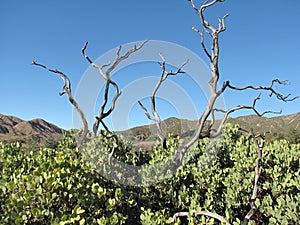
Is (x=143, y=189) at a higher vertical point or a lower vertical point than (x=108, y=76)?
lower

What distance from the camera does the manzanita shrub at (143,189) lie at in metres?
3.35

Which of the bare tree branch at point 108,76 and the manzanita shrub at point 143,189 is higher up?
the bare tree branch at point 108,76

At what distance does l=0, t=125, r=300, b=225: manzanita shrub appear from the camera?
11.0 feet

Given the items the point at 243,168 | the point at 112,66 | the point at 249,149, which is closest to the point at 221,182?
the point at 243,168

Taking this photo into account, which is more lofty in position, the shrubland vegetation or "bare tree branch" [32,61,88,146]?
"bare tree branch" [32,61,88,146]

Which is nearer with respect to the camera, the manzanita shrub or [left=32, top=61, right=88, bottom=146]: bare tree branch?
the manzanita shrub

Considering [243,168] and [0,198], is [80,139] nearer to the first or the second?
[0,198]

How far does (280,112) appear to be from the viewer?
767cm

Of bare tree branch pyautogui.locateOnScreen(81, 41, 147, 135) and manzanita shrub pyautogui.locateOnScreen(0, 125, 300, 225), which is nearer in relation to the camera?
manzanita shrub pyautogui.locateOnScreen(0, 125, 300, 225)

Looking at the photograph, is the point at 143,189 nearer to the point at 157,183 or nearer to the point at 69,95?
the point at 157,183

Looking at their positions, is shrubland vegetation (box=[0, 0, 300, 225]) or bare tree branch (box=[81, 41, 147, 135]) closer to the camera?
shrubland vegetation (box=[0, 0, 300, 225])

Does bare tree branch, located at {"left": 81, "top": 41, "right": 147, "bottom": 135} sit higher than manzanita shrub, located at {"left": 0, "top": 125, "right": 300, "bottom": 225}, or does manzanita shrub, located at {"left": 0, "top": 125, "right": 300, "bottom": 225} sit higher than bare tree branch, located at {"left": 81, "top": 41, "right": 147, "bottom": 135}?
bare tree branch, located at {"left": 81, "top": 41, "right": 147, "bottom": 135}

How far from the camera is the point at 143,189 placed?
18.0 ft

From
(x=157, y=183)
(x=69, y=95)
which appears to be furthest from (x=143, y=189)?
(x=69, y=95)
